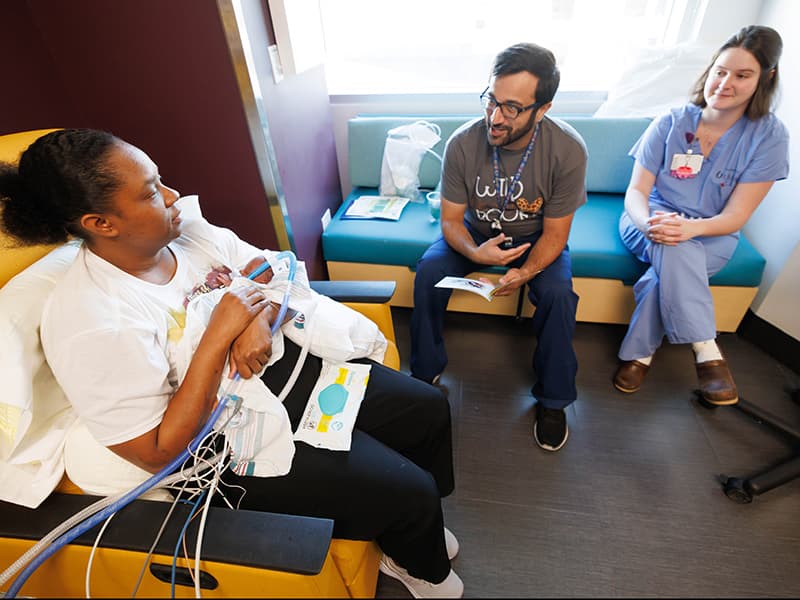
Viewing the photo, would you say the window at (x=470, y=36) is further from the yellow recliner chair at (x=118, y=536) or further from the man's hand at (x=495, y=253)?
the yellow recliner chair at (x=118, y=536)

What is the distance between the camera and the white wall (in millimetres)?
1727

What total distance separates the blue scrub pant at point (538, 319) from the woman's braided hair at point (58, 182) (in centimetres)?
108

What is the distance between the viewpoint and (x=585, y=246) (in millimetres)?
1816

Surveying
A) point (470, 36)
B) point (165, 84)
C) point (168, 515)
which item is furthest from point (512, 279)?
point (470, 36)

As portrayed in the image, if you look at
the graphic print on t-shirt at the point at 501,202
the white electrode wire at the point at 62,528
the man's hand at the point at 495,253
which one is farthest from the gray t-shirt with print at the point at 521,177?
the white electrode wire at the point at 62,528

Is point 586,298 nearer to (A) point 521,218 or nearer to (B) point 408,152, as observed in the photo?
(A) point 521,218

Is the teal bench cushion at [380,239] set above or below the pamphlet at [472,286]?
below

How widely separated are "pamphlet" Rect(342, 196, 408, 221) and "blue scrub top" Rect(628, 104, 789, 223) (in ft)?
3.62

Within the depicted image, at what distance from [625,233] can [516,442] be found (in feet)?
3.34

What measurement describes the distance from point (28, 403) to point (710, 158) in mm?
2246

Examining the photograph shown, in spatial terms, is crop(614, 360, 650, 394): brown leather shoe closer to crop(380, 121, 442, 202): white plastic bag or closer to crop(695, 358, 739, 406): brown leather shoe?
crop(695, 358, 739, 406): brown leather shoe

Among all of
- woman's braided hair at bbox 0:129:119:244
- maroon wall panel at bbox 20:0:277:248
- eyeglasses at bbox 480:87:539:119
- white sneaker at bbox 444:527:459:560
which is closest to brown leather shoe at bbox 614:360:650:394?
white sneaker at bbox 444:527:459:560

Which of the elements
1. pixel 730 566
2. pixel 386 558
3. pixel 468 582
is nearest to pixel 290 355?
pixel 386 558

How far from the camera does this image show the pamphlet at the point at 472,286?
152 centimetres
